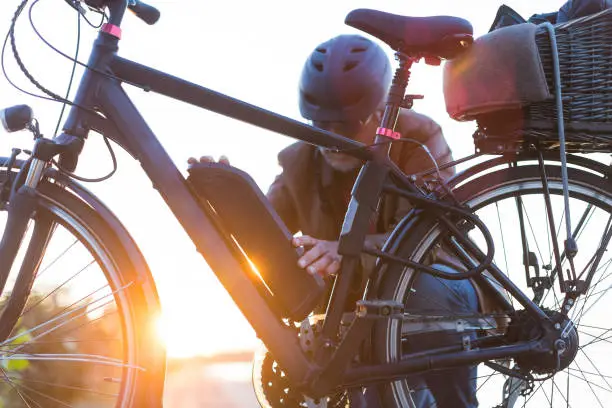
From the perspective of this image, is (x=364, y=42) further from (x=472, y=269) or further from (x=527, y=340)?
(x=527, y=340)

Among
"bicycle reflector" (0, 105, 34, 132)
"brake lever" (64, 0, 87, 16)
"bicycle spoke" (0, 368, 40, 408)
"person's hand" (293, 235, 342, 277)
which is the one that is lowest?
"bicycle spoke" (0, 368, 40, 408)

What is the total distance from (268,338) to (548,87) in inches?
45.1

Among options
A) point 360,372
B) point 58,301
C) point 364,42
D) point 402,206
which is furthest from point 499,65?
point 58,301

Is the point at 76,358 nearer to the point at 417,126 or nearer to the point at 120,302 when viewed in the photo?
the point at 120,302

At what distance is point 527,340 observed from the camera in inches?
92.1

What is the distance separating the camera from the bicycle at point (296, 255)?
2207mm

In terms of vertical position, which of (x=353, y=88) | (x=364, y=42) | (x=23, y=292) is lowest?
(x=23, y=292)

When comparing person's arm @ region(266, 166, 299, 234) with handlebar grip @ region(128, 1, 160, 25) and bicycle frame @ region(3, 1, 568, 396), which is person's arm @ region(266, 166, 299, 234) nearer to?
bicycle frame @ region(3, 1, 568, 396)

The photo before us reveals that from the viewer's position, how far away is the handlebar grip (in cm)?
230

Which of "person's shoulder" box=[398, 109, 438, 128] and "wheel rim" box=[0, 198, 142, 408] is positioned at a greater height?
"person's shoulder" box=[398, 109, 438, 128]

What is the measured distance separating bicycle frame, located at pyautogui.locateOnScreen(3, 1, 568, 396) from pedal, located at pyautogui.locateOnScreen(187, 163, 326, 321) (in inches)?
1.7

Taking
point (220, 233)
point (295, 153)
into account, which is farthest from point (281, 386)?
point (295, 153)

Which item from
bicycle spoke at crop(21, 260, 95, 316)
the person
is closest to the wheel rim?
bicycle spoke at crop(21, 260, 95, 316)

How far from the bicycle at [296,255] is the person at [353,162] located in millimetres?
169
